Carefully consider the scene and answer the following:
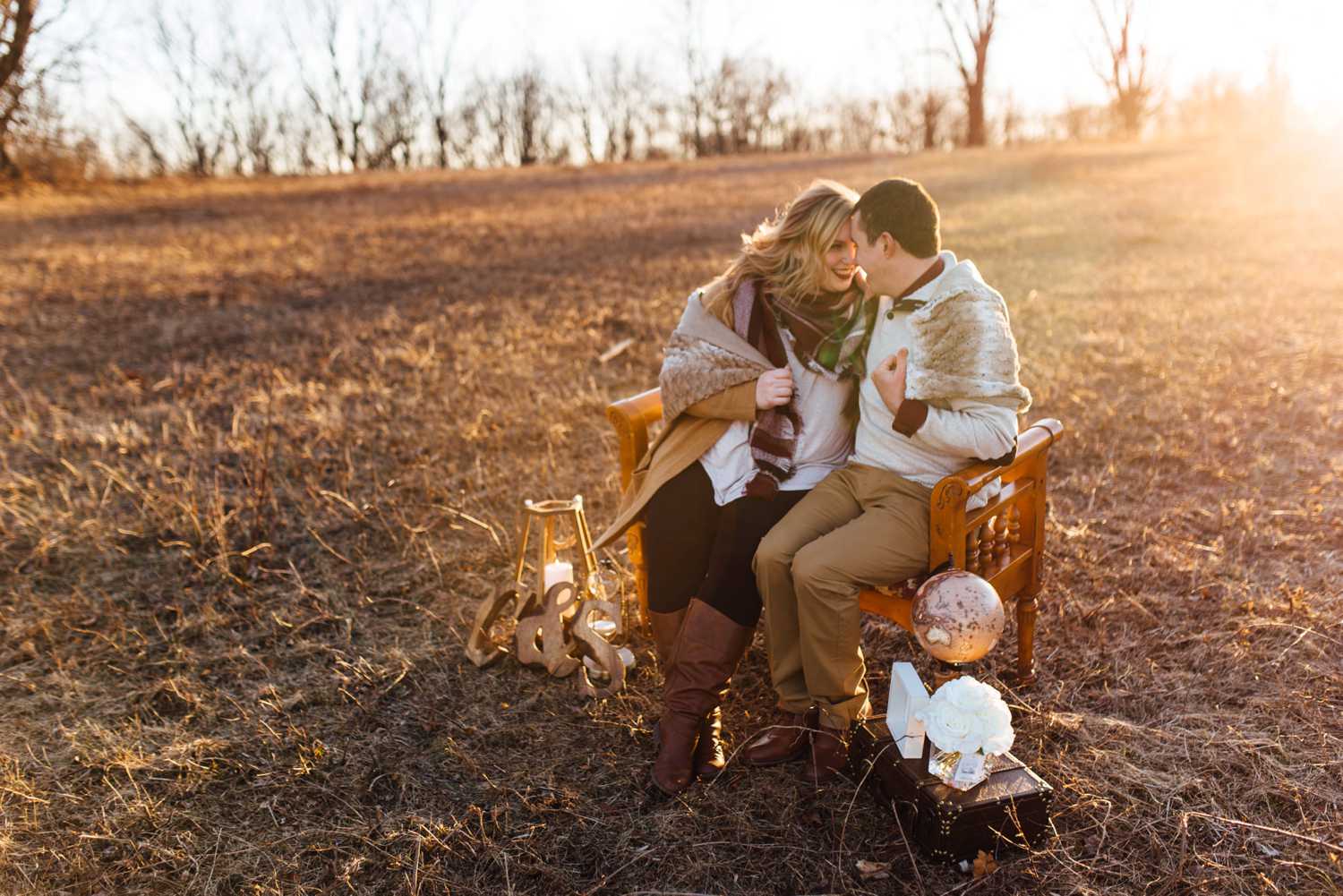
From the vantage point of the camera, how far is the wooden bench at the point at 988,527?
2840mm

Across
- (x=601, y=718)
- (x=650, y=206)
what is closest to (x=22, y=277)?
(x=650, y=206)

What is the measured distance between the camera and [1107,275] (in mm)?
10422

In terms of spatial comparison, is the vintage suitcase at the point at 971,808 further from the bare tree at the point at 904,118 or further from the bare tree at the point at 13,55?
the bare tree at the point at 904,118

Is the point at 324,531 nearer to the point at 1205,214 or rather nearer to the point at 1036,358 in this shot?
the point at 1036,358

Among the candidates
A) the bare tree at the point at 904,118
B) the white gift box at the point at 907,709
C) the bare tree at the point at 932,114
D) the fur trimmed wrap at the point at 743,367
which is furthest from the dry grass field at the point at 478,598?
the bare tree at the point at 904,118

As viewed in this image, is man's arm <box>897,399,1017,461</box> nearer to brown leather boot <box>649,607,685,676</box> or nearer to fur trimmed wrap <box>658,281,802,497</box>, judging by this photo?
fur trimmed wrap <box>658,281,802,497</box>

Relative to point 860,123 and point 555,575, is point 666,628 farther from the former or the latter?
point 860,123

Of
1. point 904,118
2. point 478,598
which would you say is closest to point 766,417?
point 478,598

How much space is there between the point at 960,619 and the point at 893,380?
2.49ft

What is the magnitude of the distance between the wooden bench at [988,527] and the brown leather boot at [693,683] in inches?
18.5

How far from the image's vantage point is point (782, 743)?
3.05 metres

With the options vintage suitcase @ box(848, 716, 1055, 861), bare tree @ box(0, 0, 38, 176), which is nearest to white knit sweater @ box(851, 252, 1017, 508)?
vintage suitcase @ box(848, 716, 1055, 861)

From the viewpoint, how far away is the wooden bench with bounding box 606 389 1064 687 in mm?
2840

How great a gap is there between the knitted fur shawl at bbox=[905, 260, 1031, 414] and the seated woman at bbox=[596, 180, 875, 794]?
1.23 ft
